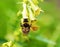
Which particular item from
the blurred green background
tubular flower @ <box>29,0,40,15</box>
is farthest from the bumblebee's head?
the blurred green background

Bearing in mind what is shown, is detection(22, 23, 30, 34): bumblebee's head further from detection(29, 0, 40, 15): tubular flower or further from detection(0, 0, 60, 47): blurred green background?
detection(0, 0, 60, 47): blurred green background

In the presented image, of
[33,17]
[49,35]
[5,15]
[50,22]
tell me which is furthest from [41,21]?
[33,17]

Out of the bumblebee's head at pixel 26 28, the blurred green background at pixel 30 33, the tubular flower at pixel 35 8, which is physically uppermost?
the tubular flower at pixel 35 8

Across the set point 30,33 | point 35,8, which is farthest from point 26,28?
point 30,33

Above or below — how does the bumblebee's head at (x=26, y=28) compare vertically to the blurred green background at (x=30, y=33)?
above

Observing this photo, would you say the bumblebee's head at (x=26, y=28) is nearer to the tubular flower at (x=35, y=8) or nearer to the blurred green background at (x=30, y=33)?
the tubular flower at (x=35, y=8)

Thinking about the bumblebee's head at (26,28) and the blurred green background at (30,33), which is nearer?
the bumblebee's head at (26,28)

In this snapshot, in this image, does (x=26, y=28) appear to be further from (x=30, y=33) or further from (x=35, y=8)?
(x=30, y=33)

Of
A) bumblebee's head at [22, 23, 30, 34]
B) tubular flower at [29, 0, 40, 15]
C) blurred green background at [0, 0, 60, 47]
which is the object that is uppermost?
tubular flower at [29, 0, 40, 15]

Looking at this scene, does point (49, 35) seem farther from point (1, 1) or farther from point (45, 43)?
point (1, 1)

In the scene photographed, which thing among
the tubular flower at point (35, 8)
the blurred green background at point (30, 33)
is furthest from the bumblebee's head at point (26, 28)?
the blurred green background at point (30, 33)

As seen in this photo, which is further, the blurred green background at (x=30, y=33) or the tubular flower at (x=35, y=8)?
the blurred green background at (x=30, y=33)

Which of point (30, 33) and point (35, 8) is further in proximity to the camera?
point (30, 33)
